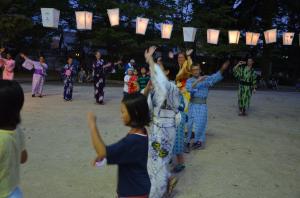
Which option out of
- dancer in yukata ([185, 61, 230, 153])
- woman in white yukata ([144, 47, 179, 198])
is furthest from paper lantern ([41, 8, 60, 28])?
woman in white yukata ([144, 47, 179, 198])

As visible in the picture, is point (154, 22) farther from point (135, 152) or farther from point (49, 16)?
point (135, 152)

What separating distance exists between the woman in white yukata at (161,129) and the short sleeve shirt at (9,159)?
2025 millimetres

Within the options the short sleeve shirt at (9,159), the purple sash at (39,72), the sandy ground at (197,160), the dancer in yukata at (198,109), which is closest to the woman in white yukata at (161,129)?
the sandy ground at (197,160)

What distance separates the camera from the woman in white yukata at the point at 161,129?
176 inches

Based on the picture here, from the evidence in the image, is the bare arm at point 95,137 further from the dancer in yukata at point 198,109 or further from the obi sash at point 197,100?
the obi sash at point 197,100

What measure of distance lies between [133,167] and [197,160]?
4009 mm

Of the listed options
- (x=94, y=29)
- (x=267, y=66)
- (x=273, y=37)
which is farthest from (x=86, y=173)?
(x=267, y=66)

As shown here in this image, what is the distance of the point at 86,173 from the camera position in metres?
5.64

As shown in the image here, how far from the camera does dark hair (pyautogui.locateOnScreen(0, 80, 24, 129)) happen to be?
7.77 feet

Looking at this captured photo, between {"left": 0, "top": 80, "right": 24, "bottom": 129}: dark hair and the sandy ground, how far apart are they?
2.53 m

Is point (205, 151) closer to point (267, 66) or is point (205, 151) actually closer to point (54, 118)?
point (54, 118)

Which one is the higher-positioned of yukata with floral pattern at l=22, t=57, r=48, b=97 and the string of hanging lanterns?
the string of hanging lanterns

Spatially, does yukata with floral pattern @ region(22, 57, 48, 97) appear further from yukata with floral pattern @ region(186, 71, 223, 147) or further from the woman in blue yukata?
yukata with floral pattern @ region(186, 71, 223, 147)

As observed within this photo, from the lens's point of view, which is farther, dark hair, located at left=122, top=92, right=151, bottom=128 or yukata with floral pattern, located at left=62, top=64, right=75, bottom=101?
yukata with floral pattern, located at left=62, top=64, right=75, bottom=101
